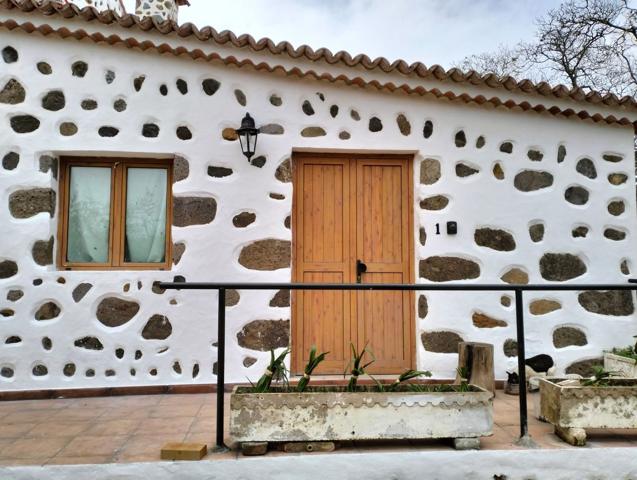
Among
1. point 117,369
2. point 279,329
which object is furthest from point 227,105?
point 117,369

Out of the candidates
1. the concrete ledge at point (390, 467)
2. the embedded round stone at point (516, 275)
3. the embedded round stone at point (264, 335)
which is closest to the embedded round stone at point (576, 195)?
the embedded round stone at point (516, 275)

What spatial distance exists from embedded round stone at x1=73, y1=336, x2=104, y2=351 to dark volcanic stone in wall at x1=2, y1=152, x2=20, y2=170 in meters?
1.40

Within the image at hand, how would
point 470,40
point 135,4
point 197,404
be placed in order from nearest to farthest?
point 197,404 → point 135,4 → point 470,40

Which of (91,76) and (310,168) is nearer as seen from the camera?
(91,76)

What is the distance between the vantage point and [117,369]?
373 cm

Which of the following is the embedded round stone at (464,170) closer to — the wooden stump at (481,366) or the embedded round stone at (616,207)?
the embedded round stone at (616,207)

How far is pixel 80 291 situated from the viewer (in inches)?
147

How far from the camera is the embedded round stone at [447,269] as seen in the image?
399 cm

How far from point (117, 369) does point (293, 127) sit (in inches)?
90.4

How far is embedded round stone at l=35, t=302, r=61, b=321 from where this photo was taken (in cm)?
370

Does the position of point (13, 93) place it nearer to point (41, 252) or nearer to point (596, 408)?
point (41, 252)

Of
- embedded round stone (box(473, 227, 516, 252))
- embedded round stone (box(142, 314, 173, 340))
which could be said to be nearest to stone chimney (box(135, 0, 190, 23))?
embedded round stone (box(142, 314, 173, 340))

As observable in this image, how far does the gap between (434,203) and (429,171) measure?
0.88 feet

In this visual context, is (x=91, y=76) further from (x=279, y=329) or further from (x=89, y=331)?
(x=279, y=329)
